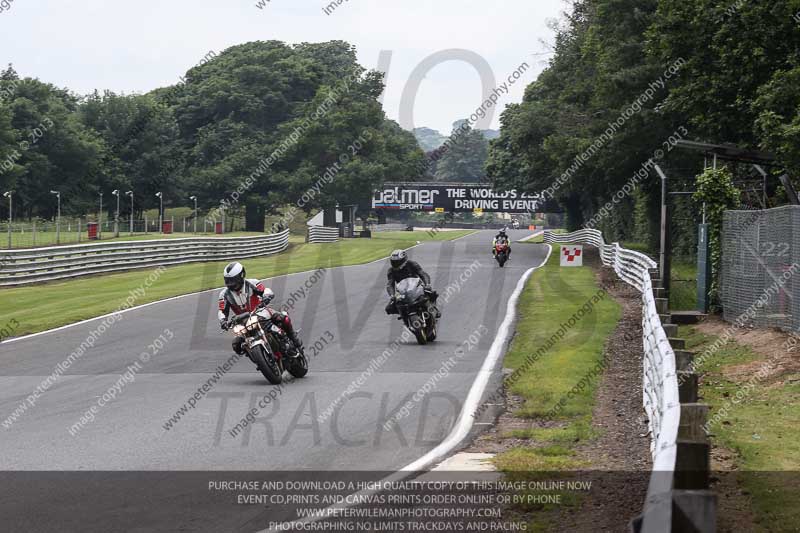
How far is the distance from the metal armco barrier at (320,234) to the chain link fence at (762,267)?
4899 centimetres

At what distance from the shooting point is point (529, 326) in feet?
65.5

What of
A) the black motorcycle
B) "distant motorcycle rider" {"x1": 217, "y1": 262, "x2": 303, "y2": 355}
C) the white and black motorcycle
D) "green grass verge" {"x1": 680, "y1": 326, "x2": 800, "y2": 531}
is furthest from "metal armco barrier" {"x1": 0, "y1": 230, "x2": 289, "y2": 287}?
"green grass verge" {"x1": 680, "y1": 326, "x2": 800, "y2": 531}

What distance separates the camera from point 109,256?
34.5 metres

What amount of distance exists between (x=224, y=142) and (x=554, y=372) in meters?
72.6

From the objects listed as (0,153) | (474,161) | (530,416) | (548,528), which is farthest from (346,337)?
(474,161)

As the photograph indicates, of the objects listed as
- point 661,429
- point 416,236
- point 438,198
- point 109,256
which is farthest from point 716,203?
point 438,198

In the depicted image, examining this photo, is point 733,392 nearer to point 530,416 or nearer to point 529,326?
point 530,416

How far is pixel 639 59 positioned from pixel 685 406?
34763mm

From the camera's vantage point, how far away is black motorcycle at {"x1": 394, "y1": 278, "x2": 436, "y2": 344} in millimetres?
17000

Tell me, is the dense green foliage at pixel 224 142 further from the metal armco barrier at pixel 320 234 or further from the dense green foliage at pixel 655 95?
the dense green foliage at pixel 655 95

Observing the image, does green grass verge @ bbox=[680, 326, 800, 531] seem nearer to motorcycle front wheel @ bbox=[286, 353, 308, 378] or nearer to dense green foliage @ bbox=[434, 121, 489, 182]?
motorcycle front wheel @ bbox=[286, 353, 308, 378]

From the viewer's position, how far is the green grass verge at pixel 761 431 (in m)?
7.46

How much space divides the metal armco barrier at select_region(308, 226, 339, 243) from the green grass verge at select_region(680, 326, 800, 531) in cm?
5356

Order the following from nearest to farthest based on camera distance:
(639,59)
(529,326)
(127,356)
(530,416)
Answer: (530,416) → (127,356) → (529,326) → (639,59)
